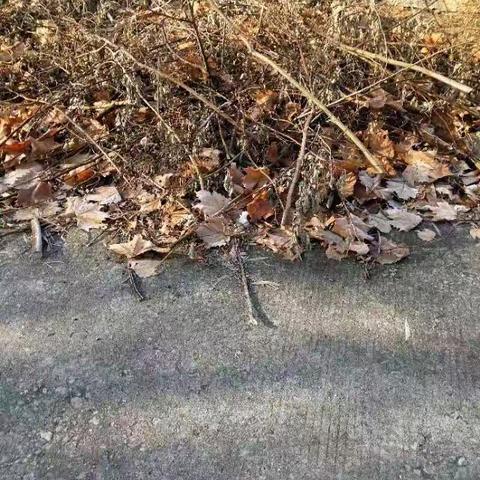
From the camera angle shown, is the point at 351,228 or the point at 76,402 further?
the point at 351,228

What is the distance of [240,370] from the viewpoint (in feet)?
6.23

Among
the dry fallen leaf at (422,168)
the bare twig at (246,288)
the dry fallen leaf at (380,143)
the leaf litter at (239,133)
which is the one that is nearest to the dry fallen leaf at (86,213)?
the leaf litter at (239,133)

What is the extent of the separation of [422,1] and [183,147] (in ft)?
5.12

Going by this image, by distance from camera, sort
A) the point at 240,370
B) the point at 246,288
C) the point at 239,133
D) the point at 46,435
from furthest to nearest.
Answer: the point at 239,133 < the point at 246,288 < the point at 240,370 < the point at 46,435

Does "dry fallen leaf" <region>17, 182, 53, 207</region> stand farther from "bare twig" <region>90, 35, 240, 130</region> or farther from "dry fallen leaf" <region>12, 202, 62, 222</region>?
"bare twig" <region>90, 35, 240, 130</region>

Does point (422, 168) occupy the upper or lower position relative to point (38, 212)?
upper

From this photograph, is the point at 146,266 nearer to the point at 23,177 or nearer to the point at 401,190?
the point at 23,177

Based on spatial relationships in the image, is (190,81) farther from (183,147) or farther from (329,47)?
(329,47)

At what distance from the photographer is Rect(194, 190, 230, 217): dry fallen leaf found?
7.84 ft

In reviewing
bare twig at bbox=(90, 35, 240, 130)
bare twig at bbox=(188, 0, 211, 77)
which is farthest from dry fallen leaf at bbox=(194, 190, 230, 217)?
bare twig at bbox=(188, 0, 211, 77)

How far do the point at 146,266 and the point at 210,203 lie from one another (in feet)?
1.15

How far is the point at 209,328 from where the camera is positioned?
80.4 inches

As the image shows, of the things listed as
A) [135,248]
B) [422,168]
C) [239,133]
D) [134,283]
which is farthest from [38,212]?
[422,168]

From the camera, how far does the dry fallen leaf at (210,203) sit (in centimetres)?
239
